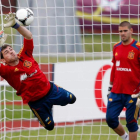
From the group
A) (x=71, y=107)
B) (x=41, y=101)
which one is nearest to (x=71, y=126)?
(x=71, y=107)

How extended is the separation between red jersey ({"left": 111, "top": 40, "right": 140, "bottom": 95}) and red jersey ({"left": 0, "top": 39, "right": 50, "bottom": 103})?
3.77 ft

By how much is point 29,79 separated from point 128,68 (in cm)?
149

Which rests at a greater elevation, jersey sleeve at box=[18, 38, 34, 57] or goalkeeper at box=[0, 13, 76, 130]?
jersey sleeve at box=[18, 38, 34, 57]

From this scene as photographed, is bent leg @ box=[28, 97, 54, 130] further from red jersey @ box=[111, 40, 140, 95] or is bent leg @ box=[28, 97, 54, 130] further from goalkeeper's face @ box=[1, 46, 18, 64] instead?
red jersey @ box=[111, 40, 140, 95]

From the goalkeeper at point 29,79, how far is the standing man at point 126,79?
691 millimetres

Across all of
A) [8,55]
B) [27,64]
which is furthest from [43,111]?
[8,55]

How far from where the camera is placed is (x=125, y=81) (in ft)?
19.7

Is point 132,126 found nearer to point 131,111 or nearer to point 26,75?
point 131,111

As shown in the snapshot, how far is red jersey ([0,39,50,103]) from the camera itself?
18.4 feet

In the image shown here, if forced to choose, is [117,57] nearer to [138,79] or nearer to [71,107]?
[138,79]

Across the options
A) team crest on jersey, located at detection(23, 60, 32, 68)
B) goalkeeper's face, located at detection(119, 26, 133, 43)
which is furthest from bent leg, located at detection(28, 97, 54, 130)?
goalkeeper's face, located at detection(119, 26, 133, 43)

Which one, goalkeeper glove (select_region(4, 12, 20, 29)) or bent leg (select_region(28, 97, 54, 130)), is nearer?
goalkeeper glove (select_region(4, 12, 20, 29))

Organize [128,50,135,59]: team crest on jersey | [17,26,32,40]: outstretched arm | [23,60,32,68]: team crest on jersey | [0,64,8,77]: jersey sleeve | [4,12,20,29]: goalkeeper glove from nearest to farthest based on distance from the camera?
[4,12,20,29]: goalkeeper glove
[17,26,32,40]: outstretched arm
[0,64,8,77]: jersey sleeve
[23,60,32,68]: team crest on jersey
[128,50,135,59]: team crest on jersey

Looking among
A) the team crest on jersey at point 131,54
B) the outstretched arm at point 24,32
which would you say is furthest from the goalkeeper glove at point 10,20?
the team crest on jersey at point 131,54
